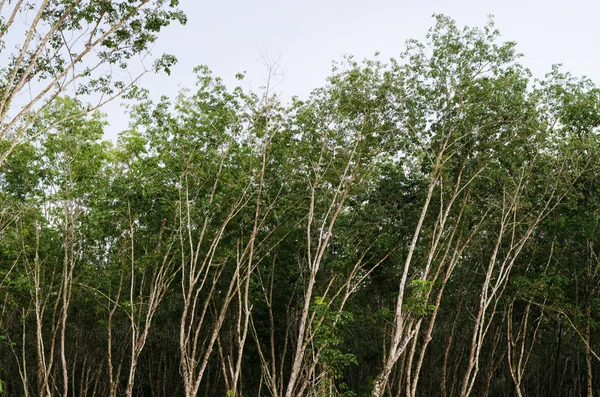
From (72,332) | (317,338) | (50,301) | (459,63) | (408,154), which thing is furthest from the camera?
(72,332)

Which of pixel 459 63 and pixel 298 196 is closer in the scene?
pixel 459 63

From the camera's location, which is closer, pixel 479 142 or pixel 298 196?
pixel 479 142

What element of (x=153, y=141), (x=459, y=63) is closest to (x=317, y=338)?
(x=153, y=141)

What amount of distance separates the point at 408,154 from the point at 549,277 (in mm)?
5513

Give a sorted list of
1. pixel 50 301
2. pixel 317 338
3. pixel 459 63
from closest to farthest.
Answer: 1. pixel 317 338
2. pixel 459 63
3. pixel 50 301

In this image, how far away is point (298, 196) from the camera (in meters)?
17.7

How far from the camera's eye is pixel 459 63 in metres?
15.9

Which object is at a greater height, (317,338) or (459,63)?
(459,63)

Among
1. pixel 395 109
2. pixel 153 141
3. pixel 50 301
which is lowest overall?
pixel 50 301

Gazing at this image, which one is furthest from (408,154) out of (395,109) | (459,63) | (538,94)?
(538,94)

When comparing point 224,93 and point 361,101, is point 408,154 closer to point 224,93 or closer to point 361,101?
point 361,101

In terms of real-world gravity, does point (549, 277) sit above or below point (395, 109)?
below

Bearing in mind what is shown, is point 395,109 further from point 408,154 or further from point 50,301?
point 50,301

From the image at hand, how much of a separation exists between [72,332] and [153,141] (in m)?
14.8
